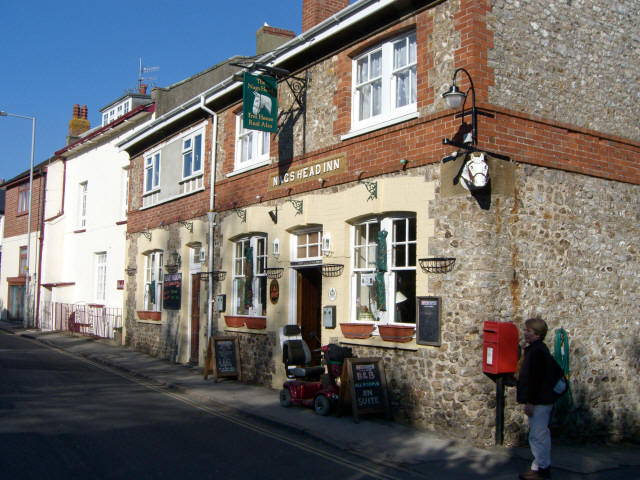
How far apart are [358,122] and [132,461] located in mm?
6858

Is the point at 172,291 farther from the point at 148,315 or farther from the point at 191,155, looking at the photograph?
the point at 191,155

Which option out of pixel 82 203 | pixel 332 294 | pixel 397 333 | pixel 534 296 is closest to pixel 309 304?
pixel 332 294

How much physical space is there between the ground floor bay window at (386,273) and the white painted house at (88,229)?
1385cm

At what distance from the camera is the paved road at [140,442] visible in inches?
276

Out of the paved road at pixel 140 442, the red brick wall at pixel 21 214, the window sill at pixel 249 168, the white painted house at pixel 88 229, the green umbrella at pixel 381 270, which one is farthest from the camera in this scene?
the red brick wall at pixel 21 214

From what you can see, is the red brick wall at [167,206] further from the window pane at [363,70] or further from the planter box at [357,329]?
the planter box at [357,329]

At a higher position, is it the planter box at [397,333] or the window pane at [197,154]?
the window pane at [197,154]

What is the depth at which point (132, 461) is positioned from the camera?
7.29 m

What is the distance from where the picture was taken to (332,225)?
11.7 metres

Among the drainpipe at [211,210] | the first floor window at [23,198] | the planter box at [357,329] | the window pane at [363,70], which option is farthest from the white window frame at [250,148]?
the first floor window at [23,198]

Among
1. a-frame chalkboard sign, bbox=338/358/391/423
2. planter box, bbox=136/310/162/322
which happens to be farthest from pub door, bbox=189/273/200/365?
a-frame chalkboard sign, bbox=338/358/391/423

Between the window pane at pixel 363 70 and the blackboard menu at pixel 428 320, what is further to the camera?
the window pane at pixel 363 70

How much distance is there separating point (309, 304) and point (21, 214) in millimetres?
26195

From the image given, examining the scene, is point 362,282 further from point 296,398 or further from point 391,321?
point 296,398
